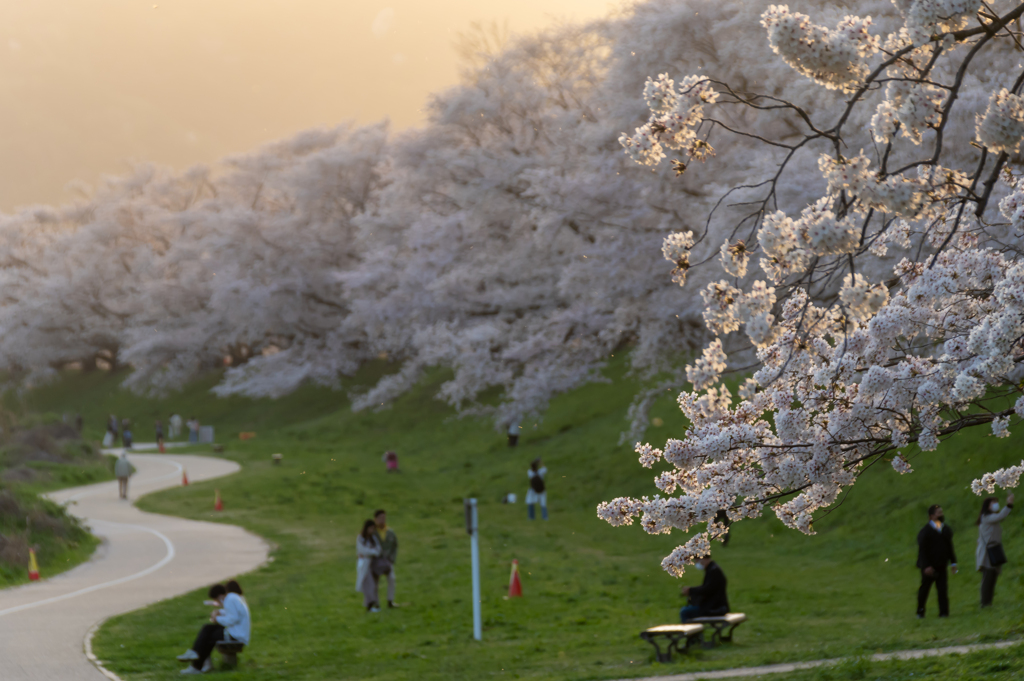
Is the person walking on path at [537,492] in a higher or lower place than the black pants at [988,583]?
higher

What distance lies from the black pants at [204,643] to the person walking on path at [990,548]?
32.0ft

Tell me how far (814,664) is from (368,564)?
7657 mm

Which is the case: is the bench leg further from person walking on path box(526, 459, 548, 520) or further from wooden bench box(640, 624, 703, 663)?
person walking on path box(526, 459, 548, 520)

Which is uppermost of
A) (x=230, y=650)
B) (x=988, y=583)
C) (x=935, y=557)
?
(x=935, y=557)

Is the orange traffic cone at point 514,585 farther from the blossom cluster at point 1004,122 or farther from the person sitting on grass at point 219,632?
the blossom cluster at point 1004,122

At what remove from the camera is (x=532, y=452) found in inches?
1248

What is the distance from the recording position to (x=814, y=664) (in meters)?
10.4

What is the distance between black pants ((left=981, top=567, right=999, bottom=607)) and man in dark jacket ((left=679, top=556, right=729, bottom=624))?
Result: 3435mm

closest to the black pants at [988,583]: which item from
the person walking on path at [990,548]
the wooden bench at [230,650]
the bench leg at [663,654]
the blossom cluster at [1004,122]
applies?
the person walking on path at [990,548]

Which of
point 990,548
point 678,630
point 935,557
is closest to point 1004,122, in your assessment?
point 678,630

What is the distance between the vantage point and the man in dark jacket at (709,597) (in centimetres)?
1279

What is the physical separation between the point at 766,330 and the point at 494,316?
18.3 meters

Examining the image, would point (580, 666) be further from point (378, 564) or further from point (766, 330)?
point (766, 330)

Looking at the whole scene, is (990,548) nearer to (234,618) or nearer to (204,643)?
(234,618)
